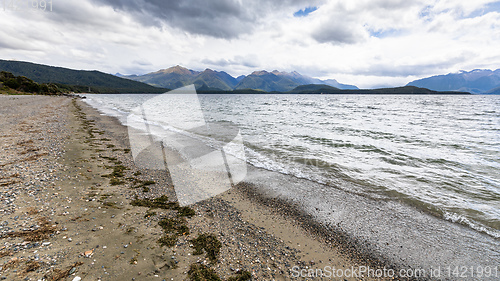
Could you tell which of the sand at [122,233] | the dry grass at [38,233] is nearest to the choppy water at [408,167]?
the sand at [122,233]

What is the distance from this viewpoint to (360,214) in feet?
24.6

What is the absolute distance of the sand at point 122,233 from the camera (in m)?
4.34

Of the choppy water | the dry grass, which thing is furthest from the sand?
the choppy water

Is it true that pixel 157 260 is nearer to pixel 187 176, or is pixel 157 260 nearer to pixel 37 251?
pixel 37 251

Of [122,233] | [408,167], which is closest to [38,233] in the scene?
[122,233]

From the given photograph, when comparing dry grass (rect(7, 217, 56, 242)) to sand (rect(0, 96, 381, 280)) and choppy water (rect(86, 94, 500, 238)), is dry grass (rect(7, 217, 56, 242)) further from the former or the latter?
choppy water (rect(86, 94, 500, 238))

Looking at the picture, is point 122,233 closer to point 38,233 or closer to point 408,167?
point 38,233

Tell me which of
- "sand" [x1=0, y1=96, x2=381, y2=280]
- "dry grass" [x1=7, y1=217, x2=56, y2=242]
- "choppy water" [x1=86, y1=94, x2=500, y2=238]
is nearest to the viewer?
"sand" [x1=0, y1=96, x2=381, y2=280]

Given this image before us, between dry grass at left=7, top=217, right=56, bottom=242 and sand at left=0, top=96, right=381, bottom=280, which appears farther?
dry grass at left=7, top=217, right=56, bottom=242

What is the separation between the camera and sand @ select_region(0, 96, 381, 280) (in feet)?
14.3

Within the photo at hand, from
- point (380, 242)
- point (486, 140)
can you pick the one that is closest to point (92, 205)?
point (380, 242)

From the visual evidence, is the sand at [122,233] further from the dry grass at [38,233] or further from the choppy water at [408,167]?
the choppy water at [408,167]

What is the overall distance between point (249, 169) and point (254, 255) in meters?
6.98

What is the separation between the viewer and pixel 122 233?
5.51 m
